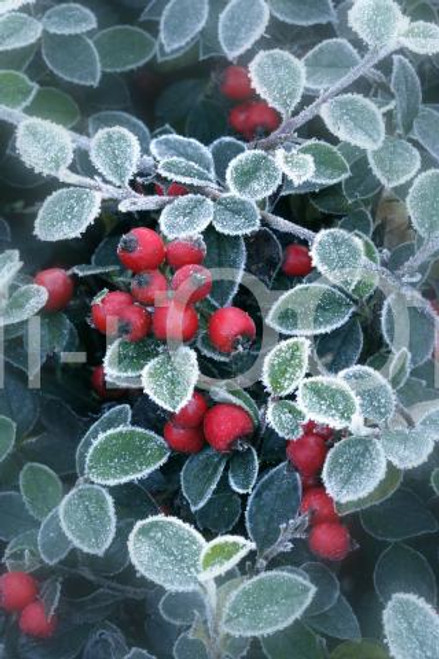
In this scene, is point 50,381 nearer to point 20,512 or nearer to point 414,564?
point 20,512

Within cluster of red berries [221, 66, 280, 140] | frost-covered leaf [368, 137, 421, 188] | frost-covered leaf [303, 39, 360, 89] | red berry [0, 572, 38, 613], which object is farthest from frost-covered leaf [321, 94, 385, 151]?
red berry [0, 572, 38, 613]

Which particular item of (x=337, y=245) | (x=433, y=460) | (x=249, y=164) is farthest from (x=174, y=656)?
Answer: (x=249, y=164)

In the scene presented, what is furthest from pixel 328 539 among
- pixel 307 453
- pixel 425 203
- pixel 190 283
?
pixel 425 203

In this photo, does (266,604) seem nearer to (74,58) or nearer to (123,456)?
Result: (123,456)

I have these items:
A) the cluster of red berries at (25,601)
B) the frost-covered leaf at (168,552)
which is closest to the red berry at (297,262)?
the frost-covered leaf at (168,552)

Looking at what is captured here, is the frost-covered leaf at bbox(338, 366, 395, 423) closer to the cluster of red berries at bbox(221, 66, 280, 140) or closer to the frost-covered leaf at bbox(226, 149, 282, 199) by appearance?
the frost-covered leaf at bbox(226, 149, 282, 199)

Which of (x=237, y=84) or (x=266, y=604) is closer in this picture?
(x=266, y=604)
